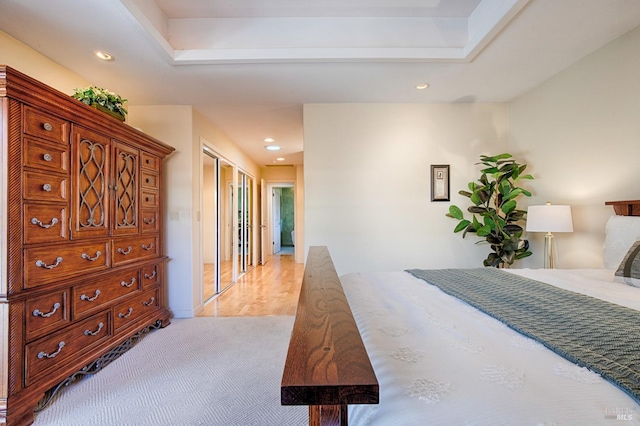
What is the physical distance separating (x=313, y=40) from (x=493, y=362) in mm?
2415

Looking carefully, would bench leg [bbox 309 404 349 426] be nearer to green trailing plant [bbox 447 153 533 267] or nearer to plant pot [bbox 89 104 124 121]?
plant pot [bbox 89 104 124 121]

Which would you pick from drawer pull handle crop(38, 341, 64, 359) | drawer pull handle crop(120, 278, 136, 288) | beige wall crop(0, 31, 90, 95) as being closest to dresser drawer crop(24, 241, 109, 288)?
drawer pull handle crop(120, 278, 136, 288)

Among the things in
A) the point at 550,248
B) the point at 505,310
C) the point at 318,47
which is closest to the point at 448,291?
the point at 505,310

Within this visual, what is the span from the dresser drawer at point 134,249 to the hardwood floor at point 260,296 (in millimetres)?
→ 995

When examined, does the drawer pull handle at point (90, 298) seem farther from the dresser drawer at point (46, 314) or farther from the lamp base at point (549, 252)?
the lamp base at point (549, 252)

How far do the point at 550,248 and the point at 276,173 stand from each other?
582 centimetres

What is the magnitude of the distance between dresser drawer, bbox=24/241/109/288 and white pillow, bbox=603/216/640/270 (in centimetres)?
354

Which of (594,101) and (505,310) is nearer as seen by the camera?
(505,310)

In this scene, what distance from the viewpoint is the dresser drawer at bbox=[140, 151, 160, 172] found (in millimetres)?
2689

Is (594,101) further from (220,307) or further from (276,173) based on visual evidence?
(276,173)

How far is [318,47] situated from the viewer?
7.48ft

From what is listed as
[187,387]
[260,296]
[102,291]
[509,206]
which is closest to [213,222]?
[260,296]

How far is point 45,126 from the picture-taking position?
5.63ft

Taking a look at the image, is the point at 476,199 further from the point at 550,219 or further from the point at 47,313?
the point at 47,313
